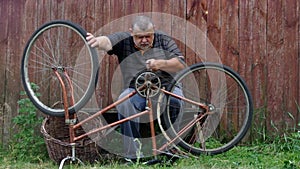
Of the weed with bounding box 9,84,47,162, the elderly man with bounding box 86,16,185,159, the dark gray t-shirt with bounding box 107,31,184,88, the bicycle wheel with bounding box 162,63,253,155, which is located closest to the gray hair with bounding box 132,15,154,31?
the elderly man with bounding box 86,16,185,159

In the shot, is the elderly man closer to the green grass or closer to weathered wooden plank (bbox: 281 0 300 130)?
the green grass

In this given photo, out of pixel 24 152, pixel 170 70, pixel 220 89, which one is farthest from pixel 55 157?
pixel 220 89

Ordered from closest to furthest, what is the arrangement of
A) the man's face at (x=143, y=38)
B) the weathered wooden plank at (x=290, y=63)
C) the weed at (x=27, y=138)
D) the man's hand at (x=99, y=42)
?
the man's hand at (x=99, y=42), the man's face at (x=143, y=38), the weed at (x=27, y=138), the weathered wooden plank at (x=290, y=63)

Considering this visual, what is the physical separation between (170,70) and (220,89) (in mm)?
712

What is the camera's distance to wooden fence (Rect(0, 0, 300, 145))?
15.0ft

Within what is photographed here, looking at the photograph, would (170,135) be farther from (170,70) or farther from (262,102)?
(262,102)

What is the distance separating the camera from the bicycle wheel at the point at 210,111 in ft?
12.8

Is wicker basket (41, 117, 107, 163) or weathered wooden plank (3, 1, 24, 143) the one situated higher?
weathered wooden plank (3, 1, 24, 143)

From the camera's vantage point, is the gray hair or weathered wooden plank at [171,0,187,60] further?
weathered wooden plank at [171,0,187,60]

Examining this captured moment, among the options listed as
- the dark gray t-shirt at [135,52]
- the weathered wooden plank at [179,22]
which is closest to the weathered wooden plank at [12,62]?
the dark gray t-shirt at [135,52]

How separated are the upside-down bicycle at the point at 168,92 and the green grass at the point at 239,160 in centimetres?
10

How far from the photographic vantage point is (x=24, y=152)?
4.35 meters

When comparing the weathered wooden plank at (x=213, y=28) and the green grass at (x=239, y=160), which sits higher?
the weathered wooden plank at (x=213, y=28)

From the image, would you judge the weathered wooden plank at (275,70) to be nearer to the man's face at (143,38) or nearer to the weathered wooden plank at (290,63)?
the weathered wooden plank at (290,63)
